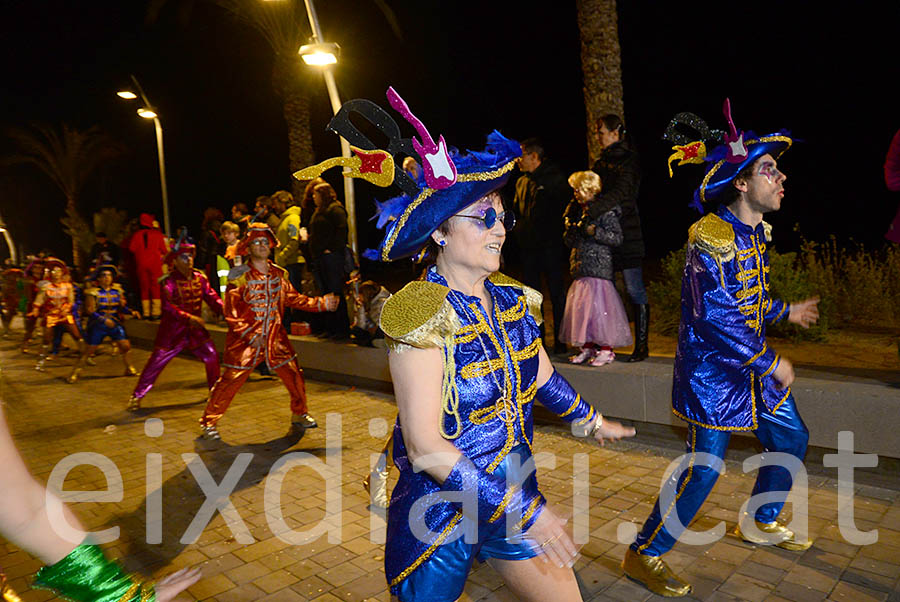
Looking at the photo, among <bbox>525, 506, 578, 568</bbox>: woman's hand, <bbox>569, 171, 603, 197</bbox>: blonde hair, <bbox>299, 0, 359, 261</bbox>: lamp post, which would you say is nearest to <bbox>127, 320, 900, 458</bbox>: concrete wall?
<bbox>569, 171, 603, 197</bbox>: blonde hair

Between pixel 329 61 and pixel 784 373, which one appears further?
pixel 329 61

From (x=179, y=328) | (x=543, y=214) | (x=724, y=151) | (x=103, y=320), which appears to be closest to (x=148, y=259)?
(x=103, y=320)

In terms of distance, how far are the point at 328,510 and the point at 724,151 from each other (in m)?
3.63

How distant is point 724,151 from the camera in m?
3.78

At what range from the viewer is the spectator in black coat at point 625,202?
639 centimetres

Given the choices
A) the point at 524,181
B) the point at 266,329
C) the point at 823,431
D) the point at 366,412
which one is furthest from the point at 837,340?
the point at 266,329

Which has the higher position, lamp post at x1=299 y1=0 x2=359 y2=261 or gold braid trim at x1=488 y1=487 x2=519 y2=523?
lamp post at x1=299 y1=0 x2=359 y2=261

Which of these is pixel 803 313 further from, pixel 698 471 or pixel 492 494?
pixel 492 494

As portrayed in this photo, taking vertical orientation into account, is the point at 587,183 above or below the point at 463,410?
above

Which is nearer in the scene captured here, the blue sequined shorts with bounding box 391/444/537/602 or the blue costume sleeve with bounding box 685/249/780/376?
the blue sequined shorts with bounding box 391/444/537/602

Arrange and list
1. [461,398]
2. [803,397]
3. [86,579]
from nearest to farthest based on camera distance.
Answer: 1. [86,579]
2. [461,398]
3. [803,397]

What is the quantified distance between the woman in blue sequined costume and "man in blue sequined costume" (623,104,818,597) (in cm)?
140

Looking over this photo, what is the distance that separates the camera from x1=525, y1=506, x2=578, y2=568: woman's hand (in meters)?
2.17

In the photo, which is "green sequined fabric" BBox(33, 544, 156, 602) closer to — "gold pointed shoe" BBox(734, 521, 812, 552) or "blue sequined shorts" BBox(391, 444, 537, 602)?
"blue sequined shorts" BBox(391, 444, 537, 602)
